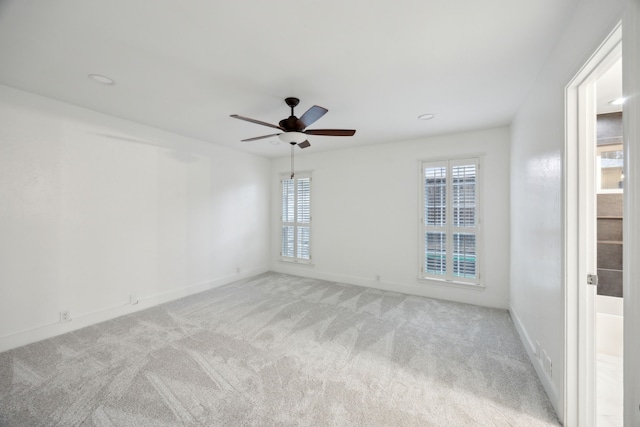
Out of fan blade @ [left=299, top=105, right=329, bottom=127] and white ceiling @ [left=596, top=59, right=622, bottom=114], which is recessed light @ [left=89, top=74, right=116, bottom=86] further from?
white ceiling @ [left=596, top=59, right=622, bottom=114]

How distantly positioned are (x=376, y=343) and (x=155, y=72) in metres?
3.34

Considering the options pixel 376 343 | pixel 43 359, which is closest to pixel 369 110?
pixel 376 343

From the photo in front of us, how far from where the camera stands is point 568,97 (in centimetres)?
170

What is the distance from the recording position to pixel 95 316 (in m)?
3.17

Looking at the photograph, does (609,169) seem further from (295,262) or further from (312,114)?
(295,262)

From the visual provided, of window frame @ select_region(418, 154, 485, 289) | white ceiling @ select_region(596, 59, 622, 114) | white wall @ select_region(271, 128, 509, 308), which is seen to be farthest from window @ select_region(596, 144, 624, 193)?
window frame @ select_region(418, 154, 485, 289)

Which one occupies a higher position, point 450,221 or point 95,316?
point 450,221

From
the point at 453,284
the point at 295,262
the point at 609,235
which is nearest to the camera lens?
the point at 609,235

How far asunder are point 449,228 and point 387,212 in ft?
3.30

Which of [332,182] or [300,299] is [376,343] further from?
[332,182]

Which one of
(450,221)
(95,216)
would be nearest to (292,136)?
(95,216)

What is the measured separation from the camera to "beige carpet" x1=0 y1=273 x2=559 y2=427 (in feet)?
5.80

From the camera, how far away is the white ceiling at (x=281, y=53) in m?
1.59

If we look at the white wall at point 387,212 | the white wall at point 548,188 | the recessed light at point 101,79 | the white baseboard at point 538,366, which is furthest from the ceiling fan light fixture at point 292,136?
the white baseboard at point 538,366
